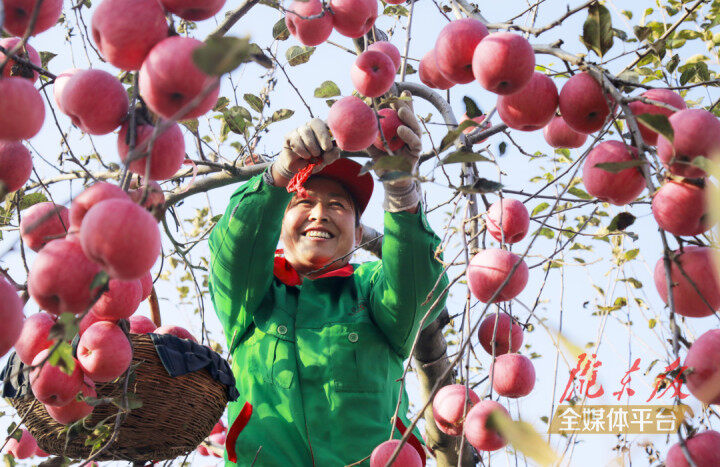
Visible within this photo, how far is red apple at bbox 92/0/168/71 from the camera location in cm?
84

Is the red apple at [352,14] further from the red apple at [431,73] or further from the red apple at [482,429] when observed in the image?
the red apple at [482,429]

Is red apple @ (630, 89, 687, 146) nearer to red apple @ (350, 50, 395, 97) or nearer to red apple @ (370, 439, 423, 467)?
red apple @ (350, 50, 395, 97)

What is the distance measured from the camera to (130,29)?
2.75 ft

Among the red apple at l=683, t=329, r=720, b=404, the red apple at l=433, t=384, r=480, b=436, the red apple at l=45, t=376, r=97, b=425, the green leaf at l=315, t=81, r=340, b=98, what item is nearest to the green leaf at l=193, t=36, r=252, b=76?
the red apple at l=683, t=329, r=720, b=404

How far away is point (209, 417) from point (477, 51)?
112cm

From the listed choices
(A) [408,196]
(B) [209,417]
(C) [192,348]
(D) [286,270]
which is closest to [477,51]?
(A) [408,196]

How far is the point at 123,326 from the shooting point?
1.23 m

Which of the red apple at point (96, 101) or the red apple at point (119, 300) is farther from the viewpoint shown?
the red apple at point (119, 300)

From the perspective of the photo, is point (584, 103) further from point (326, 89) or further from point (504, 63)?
point (326, 89)

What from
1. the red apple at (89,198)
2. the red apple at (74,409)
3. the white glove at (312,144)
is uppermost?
the white glove at (312,144)

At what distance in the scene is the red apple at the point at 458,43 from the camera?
3.86 feet

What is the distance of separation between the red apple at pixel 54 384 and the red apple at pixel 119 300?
0.39 feet

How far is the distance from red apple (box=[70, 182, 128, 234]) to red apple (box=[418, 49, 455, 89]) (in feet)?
3.12

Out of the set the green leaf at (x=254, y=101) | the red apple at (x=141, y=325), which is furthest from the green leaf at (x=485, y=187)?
the green leaf at (x=254, y=101)
